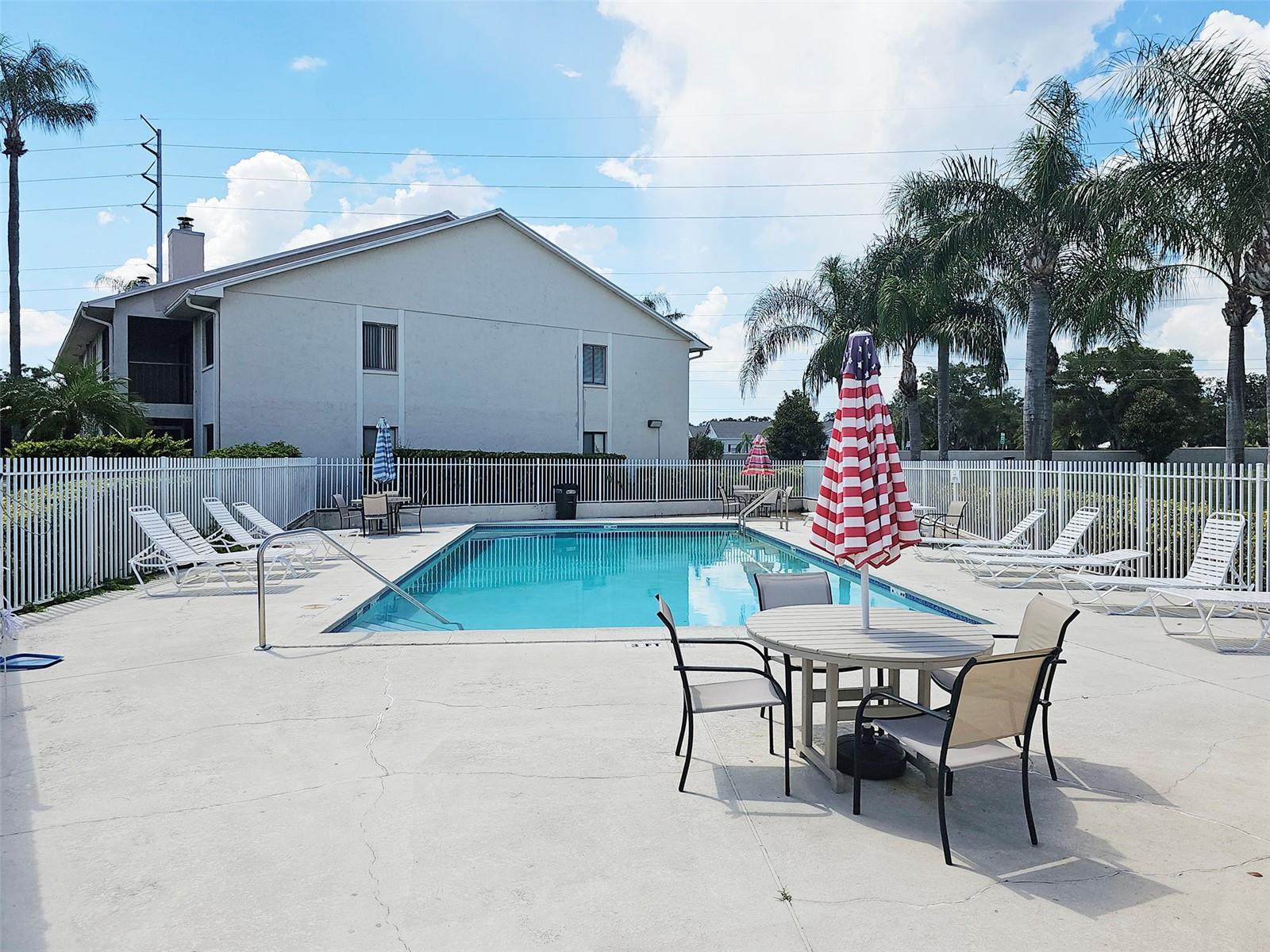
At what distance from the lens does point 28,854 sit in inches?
125

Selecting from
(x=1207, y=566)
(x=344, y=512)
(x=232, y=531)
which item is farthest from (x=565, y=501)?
(x=1207, y=566)

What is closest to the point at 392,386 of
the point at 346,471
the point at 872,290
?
the point at 346,471

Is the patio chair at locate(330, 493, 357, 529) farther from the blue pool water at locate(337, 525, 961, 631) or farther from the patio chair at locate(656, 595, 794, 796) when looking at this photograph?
the patio chair at locate(656, 595, 794, 796)

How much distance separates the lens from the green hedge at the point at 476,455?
65.8ft

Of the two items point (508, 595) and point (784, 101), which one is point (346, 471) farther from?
point (784, 101)

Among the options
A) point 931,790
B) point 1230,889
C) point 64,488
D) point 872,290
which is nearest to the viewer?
point 1230,889

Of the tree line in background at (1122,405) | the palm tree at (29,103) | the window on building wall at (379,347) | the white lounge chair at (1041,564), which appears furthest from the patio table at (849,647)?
the tree line in background at (1122,405)

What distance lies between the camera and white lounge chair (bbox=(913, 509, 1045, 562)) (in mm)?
11703

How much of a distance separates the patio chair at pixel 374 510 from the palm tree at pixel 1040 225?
14.7m

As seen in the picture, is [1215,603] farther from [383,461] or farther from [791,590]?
[383,461]

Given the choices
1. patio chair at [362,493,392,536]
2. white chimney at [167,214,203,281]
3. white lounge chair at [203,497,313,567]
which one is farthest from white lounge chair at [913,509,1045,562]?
white chimney at [167,214,203,281]

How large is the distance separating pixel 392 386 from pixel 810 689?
19.4 m

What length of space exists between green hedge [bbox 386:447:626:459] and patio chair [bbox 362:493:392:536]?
3.15 m

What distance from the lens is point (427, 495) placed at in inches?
788
